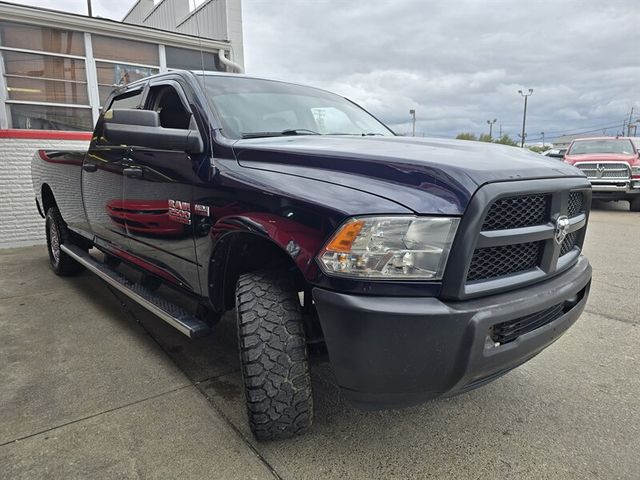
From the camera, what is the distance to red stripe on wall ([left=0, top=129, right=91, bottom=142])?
689 centimetres

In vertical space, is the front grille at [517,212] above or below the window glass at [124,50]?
below

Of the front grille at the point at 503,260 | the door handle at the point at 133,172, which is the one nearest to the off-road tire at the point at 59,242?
the door handle at the point at 133,172

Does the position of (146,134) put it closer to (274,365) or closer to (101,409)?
(274,365)

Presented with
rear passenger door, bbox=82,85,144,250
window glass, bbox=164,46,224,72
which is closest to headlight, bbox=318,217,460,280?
rear passenger door, bbox=82,85,144,250

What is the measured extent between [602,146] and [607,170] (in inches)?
61.5

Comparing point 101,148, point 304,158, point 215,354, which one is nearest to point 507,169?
point 304,158

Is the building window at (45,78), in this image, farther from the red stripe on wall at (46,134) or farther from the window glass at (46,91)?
the red stripe on wall at (46,134)

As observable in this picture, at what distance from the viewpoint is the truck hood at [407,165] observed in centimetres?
171

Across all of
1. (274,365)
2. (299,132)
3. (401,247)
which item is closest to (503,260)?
(401,247)

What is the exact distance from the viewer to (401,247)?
1658mm

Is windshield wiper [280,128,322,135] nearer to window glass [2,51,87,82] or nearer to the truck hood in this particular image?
the truck hood

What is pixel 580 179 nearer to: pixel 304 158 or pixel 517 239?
pixel 517 239

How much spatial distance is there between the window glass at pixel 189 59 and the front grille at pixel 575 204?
7.68 metres

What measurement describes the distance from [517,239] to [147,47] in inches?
325
